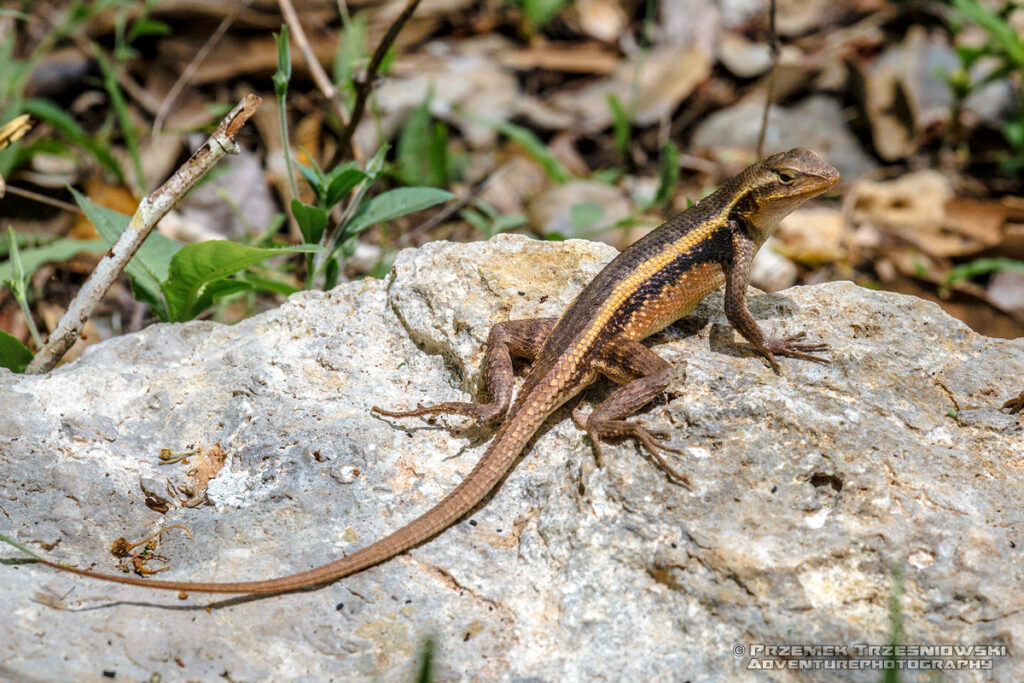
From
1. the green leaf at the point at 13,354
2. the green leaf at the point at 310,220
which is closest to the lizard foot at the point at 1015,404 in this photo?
the green leaf at the point at 310,220

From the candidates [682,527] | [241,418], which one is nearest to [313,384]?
[241,418]

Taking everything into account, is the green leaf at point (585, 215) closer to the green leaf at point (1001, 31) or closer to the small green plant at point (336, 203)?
the small green plant at point (336, 203)

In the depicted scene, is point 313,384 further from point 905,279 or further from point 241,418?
point 905,279

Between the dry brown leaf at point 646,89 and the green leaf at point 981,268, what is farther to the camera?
the dry brown leaf at point 646,89

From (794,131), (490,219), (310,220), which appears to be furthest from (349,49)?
(794,131)

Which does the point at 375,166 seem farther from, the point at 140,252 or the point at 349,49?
the point at 349,49

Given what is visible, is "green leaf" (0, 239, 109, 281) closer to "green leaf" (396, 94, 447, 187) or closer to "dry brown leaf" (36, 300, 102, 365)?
"dry brown leaf" (36, 300, 102, 365)
